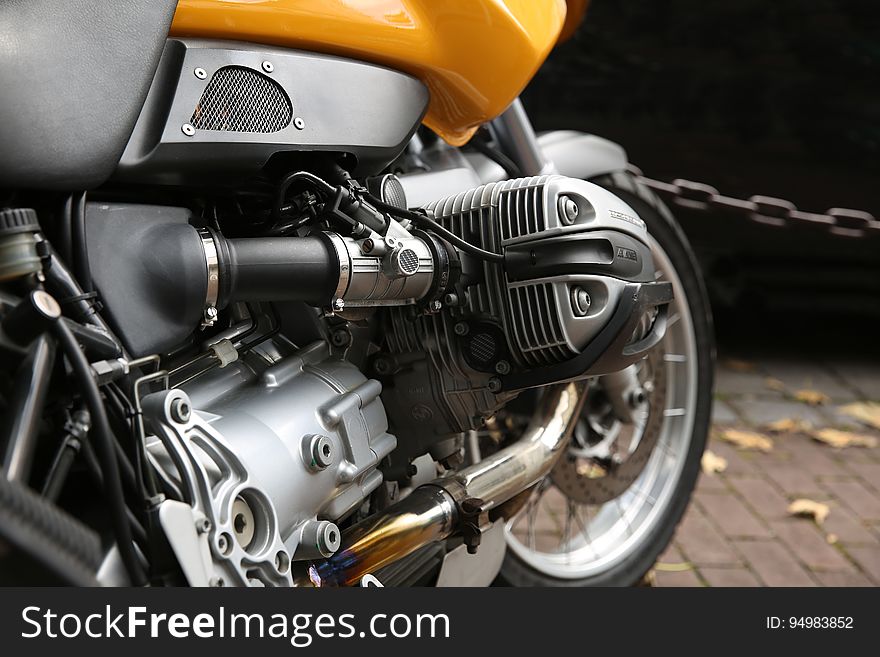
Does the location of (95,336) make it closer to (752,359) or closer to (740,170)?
(740,170)

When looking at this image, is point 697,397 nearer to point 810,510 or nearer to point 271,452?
point 810,510

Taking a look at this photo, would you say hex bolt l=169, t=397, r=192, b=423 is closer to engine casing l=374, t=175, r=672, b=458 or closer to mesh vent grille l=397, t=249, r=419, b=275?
mesh vent grille l=397, t=249, r=419, b=275

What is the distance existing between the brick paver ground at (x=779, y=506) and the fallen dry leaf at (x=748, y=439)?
0.03 meters

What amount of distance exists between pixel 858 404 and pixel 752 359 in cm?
54

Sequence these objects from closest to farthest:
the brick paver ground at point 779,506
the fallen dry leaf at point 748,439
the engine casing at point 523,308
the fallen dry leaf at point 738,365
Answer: the engine casing at point 523,308, the brick paver ground at point 779,506, the fallen dry leaf at point 748,439, the fallen dry leaf at point 738,365

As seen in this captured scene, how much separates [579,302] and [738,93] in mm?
2538

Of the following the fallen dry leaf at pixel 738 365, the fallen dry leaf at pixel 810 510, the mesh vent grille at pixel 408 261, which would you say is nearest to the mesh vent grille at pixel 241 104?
the mesh vent grille at pixel 408 261

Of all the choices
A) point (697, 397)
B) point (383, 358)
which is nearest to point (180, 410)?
point (383, 358)

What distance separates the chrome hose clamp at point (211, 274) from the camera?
3.90 feet

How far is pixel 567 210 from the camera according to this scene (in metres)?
1.54

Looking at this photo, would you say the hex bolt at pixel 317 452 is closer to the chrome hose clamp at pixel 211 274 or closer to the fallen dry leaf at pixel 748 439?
the chrome hose clamp at pixel 211 274

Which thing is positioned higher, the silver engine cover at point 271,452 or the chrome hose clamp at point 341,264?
the chrome hose clamp at point 341,264

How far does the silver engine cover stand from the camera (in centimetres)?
110
